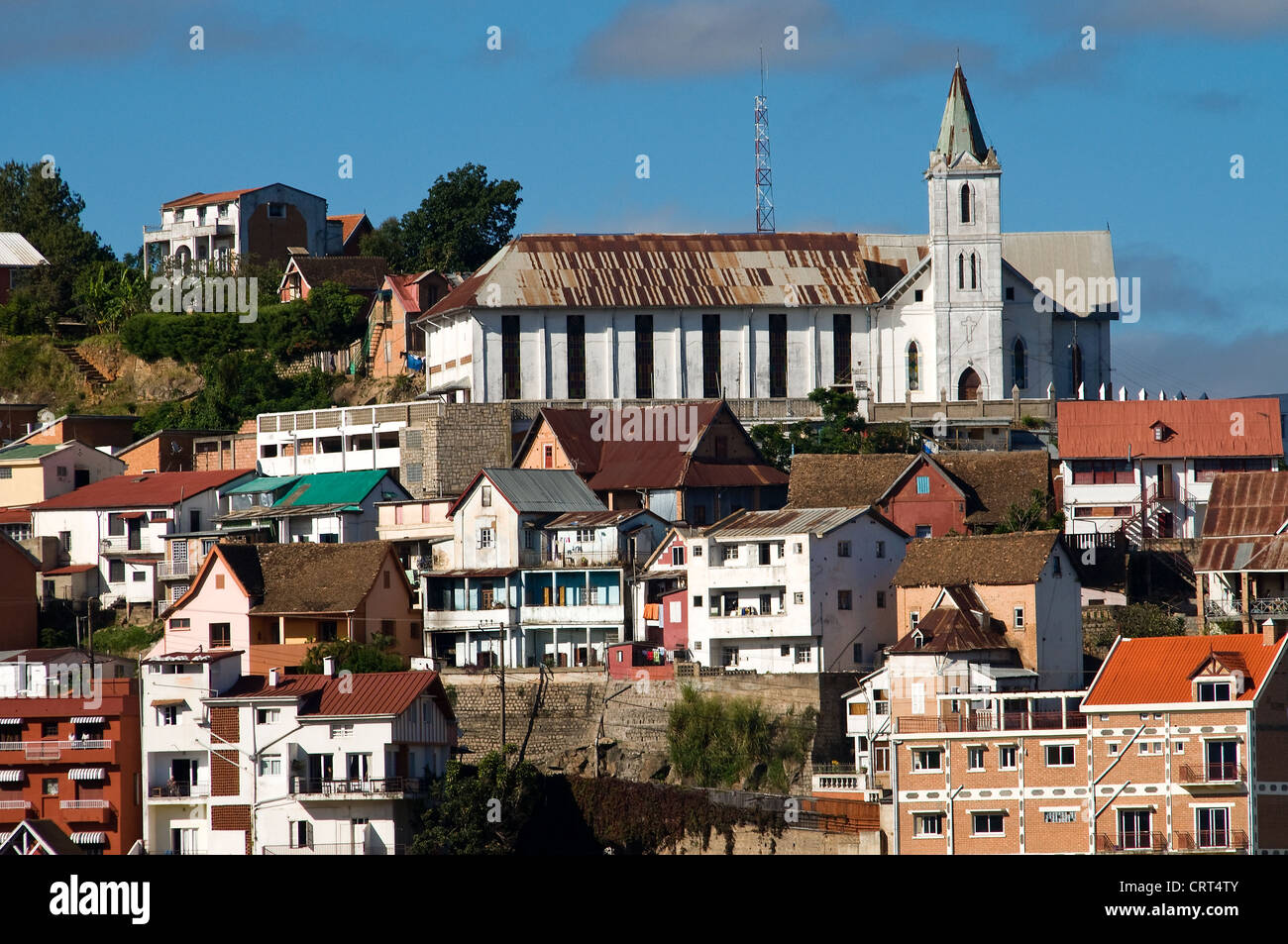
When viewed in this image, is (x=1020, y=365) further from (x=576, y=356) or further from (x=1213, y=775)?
(x=1213, y=775)

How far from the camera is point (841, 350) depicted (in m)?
77.6

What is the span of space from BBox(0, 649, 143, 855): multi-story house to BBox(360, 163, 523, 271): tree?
44.7 m

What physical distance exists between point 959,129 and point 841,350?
383 inches

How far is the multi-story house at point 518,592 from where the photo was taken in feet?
190

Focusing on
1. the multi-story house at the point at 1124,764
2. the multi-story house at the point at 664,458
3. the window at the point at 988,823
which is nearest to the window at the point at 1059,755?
the multi-story house at the point at 1124,764

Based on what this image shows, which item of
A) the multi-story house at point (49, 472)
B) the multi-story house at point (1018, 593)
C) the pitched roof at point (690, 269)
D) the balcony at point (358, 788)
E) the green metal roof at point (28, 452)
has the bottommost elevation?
the balcony at point (358, 788)

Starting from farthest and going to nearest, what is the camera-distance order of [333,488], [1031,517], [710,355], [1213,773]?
[710,355], [333,488], [1031,517], [1213,773]

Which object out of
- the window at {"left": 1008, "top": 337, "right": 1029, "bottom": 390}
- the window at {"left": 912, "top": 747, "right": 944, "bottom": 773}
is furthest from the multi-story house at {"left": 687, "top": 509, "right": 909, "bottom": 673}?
the window at {"left": 1008, "top": 337, "right": 1029, "bottom": 390}

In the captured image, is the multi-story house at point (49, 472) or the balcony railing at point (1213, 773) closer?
the balcony railing at point (1213, 773)

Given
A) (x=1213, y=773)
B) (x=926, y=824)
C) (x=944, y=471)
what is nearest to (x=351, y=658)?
(x=926, y=824)

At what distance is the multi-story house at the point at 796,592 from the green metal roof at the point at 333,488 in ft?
51.0

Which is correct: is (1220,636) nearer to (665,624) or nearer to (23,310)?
(665,624)

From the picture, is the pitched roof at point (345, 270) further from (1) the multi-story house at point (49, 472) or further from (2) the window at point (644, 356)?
(1) the multi-story house at point (49, 472)
